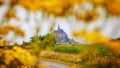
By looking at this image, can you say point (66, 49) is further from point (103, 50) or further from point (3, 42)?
point (3, 42)

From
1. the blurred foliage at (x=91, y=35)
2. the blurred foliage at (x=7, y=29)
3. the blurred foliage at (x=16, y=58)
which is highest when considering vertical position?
the blurred foliage at (x=7, y=29)

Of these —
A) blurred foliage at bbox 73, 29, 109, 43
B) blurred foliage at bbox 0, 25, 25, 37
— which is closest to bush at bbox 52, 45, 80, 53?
blurred foliage at bbox 73, 29, 109, 43

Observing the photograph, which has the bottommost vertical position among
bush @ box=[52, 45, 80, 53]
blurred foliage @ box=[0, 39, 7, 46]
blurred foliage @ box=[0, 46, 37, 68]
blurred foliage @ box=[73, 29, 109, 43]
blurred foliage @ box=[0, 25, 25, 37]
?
blurred foliage @ box=[0, 46, 37, 68]

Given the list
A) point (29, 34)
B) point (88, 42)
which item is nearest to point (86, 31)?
point (88, 42)

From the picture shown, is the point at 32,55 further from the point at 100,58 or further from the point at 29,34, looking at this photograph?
the point at 100,58

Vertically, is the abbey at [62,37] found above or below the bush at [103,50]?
above

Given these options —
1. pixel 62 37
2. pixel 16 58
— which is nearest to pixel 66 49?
pixel 62 37

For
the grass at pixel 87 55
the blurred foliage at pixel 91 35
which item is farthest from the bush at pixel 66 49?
the blurred foliage at pixel 91 35

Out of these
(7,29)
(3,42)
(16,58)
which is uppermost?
(7,29)

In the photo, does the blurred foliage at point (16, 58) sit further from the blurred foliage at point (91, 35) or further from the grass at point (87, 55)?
the blurred foliage at point (91, 35)

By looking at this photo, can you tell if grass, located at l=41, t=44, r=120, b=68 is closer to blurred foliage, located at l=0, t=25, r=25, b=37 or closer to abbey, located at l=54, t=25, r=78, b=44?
abbey, located at l=54, t=25, r=78, b=44

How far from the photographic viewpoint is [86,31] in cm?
570

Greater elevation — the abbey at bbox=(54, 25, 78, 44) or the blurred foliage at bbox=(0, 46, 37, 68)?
the abbey at bbox=(54, 25, 78, 44)

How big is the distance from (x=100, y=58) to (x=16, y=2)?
96 centimetres
